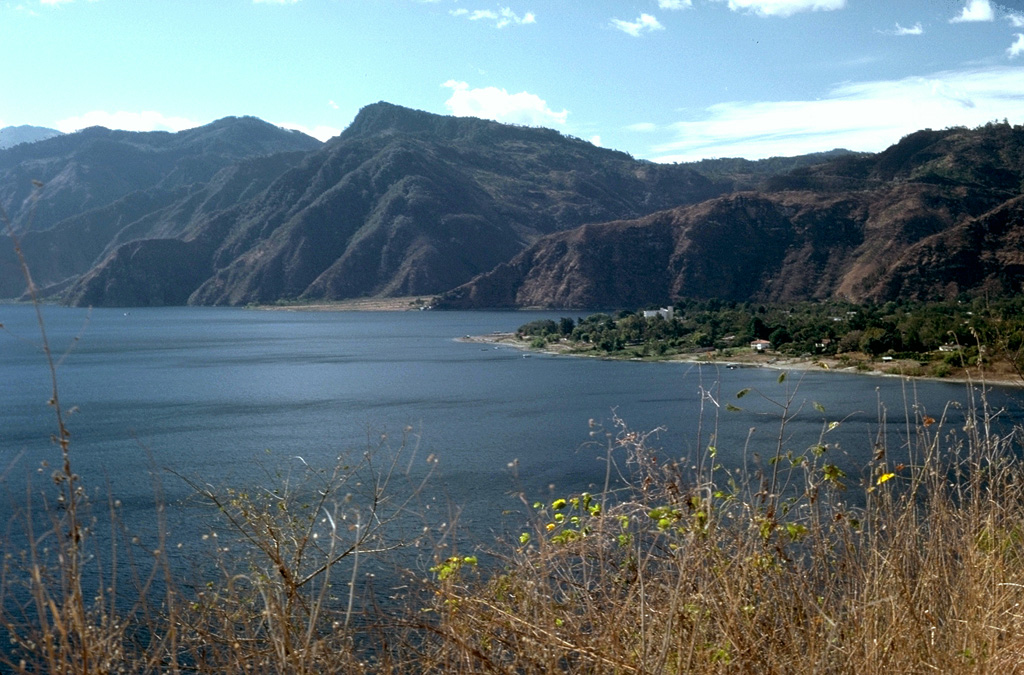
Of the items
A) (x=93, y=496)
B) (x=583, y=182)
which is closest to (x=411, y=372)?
(x=93, y=496)

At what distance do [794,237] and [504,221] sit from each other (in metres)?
39.7

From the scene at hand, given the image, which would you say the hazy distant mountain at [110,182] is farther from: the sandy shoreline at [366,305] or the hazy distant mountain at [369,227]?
the sandy shoreline at [366,305]

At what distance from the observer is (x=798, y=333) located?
3497 centimetres

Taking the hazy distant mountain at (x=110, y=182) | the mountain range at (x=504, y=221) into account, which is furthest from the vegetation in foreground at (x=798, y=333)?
the hazy distant mountain at (x=110, y=182)

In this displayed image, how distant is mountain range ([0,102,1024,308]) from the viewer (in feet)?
203

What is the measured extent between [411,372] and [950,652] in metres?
32.1

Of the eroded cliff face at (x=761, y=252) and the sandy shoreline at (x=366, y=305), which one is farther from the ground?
the eroded cliff face at (x=761, y=252)

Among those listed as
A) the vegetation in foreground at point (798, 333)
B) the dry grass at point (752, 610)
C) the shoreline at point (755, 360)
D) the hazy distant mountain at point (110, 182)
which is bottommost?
the shoreline at point (755, 360)

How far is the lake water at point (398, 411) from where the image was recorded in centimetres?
1480

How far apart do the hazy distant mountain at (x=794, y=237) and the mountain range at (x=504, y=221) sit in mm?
177

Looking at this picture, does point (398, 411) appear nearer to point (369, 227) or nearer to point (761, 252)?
point (761, 252)

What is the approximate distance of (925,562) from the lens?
2916 mm

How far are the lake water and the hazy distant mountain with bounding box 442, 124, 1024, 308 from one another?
26.1 metres

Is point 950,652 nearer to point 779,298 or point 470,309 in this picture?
point 779,298
